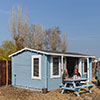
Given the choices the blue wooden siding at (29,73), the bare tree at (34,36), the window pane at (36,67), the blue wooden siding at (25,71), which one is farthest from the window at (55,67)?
the bare tree at (34,36)

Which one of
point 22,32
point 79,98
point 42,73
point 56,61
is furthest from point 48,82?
point 22,32

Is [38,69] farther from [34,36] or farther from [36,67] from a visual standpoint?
[34,36]

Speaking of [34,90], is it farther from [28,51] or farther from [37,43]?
[37,43]

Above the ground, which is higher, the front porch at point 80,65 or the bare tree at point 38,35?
the bare tree at point 38,35

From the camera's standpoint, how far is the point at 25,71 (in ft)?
36.0

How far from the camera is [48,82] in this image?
386 inches

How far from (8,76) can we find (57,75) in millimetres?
4012

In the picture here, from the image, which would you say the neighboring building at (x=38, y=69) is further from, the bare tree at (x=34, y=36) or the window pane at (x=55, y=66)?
the bare tree at (x=34, y=36)

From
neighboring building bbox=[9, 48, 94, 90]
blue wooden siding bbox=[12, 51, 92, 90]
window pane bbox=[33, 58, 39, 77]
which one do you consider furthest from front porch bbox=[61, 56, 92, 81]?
window pane bbox=[33, 58, 39, 77]

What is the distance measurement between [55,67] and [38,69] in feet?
3.41

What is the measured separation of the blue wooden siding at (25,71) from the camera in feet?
32.5

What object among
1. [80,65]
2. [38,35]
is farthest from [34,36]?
[80,65]

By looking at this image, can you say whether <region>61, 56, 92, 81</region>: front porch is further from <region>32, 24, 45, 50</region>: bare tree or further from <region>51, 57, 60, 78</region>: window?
<region>32, 24, 45, 50</region>: bare tree

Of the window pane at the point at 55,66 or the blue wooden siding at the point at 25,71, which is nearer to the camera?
the blue wooden siding at the point at 25,71
